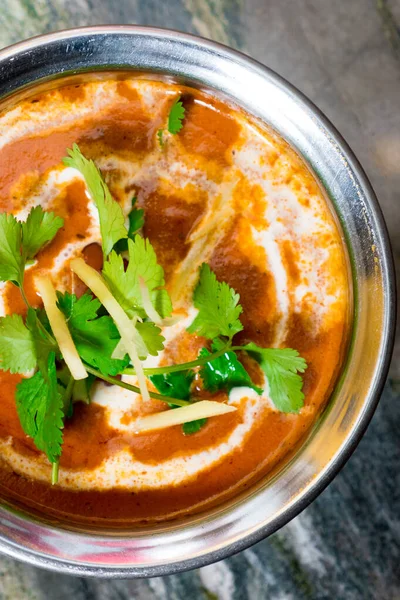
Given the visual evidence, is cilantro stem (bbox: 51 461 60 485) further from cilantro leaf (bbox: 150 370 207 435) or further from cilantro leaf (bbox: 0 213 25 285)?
cilantro leaf (bbox: 0 213 25 285)

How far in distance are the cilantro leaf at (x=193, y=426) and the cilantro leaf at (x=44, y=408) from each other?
238 millimetres

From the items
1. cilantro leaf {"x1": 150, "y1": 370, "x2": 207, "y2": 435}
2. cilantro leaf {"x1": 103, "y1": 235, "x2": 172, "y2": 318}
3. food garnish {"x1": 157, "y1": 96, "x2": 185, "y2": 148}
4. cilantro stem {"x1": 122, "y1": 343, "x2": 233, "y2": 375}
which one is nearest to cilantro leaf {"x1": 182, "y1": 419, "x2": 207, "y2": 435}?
cilantro leaf {"x1": 150, "y1": 370, "x2": 207, "y2": 435}

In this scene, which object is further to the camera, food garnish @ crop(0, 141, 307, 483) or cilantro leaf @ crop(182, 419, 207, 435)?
cilantro leaf @ crop(182, 419, 207, 435)

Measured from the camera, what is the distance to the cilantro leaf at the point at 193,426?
1.19 metres

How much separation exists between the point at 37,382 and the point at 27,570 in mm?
504

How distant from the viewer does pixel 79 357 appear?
110 centimetres

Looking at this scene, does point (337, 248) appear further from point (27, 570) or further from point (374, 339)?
point (27, 570)

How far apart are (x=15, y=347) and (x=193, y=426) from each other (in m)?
0.36

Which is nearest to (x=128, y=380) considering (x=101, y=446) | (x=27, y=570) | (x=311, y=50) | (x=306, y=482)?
(x=101, y=446)

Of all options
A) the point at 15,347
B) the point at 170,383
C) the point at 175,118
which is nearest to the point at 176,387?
the point at 170,383

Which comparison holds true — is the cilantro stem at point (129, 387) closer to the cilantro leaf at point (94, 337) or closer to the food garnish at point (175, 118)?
the cilantro leaf at point (94, 337)

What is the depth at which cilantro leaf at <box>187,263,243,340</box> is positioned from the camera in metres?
1.14

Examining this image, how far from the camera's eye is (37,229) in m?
1.14

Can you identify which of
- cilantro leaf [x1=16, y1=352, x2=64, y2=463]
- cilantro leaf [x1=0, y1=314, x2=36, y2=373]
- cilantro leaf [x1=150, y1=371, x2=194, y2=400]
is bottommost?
cilantro leaf [x1=16, y1=352, x2=64, y2=463]
